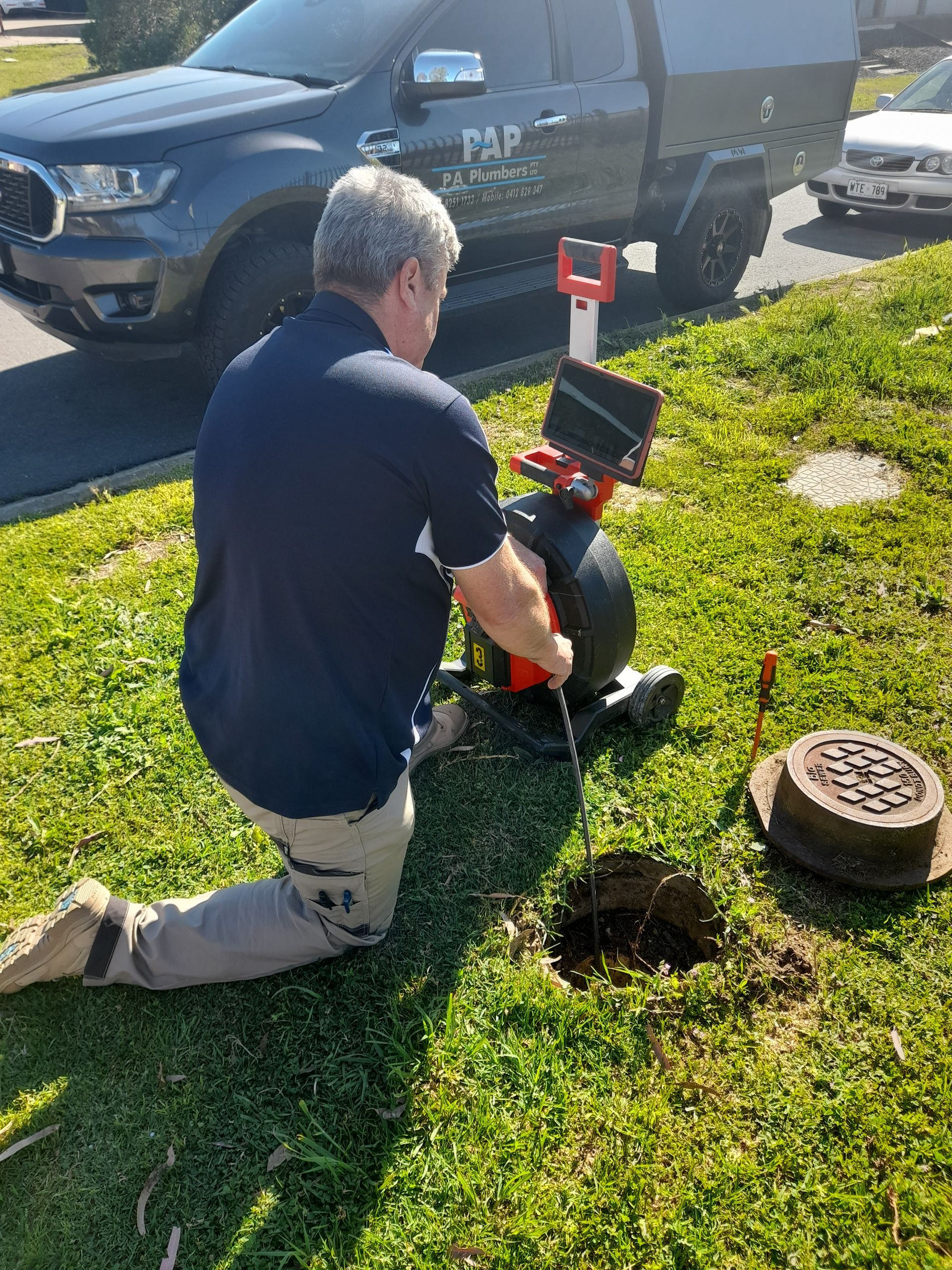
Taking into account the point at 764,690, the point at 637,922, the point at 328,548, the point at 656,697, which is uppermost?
the point at 328,548

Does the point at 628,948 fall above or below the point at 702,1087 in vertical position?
below

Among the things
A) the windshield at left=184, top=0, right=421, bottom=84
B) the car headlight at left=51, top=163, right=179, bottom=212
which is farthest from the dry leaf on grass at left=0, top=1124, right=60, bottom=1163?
the windshield at left=184, top=0, right=421, bottom=84

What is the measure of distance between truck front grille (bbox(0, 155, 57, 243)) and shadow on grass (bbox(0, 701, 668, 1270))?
12.5 ft

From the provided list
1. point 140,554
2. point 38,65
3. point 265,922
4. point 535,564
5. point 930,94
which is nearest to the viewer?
point 265,922

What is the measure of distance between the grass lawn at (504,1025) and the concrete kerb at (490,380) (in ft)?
2.62

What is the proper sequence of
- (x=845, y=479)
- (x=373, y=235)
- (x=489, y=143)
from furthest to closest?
1. (x=489, y=143)
2. (x=845, y=479)
3. (x=373, y=235)

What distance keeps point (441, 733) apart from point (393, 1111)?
1.28 metres

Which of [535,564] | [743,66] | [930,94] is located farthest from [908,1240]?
[930,94]

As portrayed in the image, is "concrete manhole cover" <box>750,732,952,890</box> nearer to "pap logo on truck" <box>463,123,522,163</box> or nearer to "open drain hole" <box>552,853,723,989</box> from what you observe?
"open drain hole" <box>552,853,723,989</box>

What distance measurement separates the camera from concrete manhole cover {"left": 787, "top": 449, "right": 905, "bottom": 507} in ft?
14.6

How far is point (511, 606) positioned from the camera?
7.03 ft

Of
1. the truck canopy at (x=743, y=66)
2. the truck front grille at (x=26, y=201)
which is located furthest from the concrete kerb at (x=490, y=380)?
the truck front grille at (x=26, y=201)

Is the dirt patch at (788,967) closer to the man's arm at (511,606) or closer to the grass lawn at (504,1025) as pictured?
the grass lawn at (504,1025)

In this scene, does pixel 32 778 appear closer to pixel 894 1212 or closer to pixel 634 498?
pixel 894 1212
